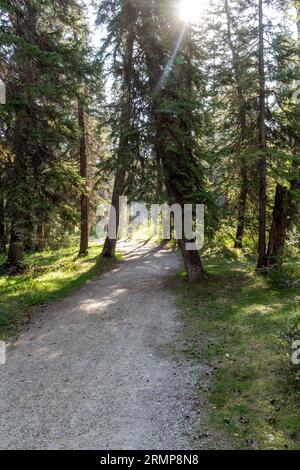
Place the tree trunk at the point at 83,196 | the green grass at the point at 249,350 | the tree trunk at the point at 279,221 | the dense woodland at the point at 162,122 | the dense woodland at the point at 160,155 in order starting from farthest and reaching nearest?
the tree trunk at the point at 83,196 < the tree trunk at the point at 279,221 < the dense woodland at the point at 162,122 < the dense woodland at the point at 160,155 < the green grass at the point at 249,350

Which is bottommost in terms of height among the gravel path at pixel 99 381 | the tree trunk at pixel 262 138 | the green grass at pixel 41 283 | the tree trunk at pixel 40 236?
the gravel path at pixel 99 381

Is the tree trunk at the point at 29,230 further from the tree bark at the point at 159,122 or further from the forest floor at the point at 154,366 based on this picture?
the tree bark at the point at 159,122

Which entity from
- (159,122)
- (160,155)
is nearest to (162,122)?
(159,122)

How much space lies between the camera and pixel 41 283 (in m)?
16.5

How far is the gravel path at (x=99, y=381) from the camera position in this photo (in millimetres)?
6367

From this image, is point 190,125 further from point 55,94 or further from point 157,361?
point 157,361

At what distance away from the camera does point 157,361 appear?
29.6 feet

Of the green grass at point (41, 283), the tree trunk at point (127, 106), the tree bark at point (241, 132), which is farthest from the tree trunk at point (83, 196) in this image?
the tree bark at point (241, 132)

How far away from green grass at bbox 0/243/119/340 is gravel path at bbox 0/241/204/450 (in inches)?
28.9

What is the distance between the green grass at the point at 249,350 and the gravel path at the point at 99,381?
61 centimetres

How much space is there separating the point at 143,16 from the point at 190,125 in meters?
4.56

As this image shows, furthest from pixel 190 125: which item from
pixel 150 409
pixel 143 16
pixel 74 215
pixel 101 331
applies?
pixel 150 409

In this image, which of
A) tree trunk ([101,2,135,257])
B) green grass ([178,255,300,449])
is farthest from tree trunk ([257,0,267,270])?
tree trunk ([101,2,135,257])

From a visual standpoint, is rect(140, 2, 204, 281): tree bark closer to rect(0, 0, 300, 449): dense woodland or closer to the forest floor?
rect(0, 0, 300, 449): dense woodland
